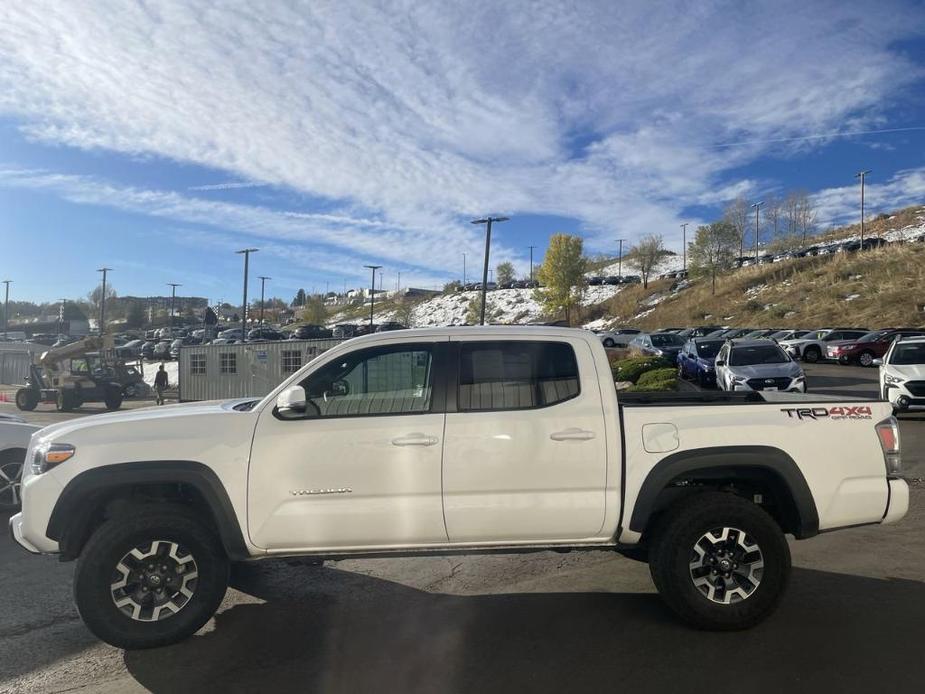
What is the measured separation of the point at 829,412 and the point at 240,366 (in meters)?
25.3

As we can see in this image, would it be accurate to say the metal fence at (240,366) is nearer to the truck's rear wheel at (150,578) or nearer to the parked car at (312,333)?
the truck's rear wheel at (150,578)

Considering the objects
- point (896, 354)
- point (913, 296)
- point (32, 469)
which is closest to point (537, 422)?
point (32, 469)

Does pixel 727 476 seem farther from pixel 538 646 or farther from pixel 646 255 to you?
pixel 646 255

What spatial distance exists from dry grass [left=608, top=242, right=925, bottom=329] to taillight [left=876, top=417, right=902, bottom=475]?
46.0 meters

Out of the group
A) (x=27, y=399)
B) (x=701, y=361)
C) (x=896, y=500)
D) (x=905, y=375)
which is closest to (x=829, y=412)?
(x=896, y=500)

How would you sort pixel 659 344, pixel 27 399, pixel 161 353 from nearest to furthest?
pixel 27 399 → pixel 659 344 → pixel 161 353

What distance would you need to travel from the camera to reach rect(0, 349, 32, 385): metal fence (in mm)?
39250

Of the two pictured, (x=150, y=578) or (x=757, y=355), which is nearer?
(x=150, y=578)

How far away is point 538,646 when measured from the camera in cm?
418

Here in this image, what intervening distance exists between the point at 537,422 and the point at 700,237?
2887 inches

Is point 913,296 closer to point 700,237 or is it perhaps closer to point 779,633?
point 700,237

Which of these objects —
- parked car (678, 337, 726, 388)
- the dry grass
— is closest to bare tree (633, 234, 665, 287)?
the dry grass

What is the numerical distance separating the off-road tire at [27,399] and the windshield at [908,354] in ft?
85.7

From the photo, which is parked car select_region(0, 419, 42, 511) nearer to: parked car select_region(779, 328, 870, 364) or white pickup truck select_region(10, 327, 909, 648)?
white pickup truck select_region(10, 327, 909, 648)
